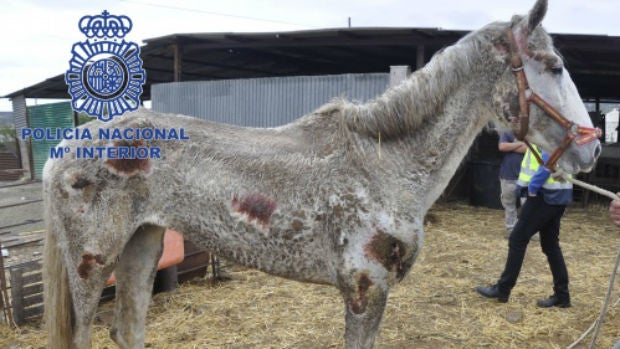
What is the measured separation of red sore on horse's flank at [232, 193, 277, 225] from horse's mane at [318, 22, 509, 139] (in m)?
0.54

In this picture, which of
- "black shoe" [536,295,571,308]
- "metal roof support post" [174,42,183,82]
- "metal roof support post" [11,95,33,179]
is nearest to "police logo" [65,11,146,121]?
"black shoe" [536,295,571,308]

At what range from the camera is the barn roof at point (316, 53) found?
7766 millimetres

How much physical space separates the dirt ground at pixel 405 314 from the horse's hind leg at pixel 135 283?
850mm

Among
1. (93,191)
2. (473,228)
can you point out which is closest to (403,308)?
(93,191)

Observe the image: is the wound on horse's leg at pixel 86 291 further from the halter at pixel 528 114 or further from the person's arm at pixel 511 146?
the person's arm at pixel 511 146

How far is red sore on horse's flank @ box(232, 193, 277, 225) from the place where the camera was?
201cm

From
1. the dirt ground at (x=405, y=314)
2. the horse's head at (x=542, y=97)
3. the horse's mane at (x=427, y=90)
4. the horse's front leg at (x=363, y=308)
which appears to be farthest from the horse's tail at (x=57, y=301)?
the horse's head at (x=542, y=97)

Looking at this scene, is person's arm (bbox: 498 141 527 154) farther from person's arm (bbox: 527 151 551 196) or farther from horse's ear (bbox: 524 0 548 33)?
horse's ear (bbox: 524 0 548 33)

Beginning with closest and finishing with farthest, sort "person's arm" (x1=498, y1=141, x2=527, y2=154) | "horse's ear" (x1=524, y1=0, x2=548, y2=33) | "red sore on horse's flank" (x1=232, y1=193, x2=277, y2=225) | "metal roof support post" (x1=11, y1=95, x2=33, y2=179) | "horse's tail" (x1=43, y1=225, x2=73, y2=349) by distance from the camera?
"horse's ear" (x1=524, y1=0, x2=548, y2=33)
"red sore on horse's flank" (x1=232, y1=193, x2=277, y2=225)
"horse's tail" (x1=43, y1=225, x2=73, y2=349)
"person's arm" (x1=498, y1=141, x2=527, y2=154)
"metal roof support post" (x1=11, y1=95, x2=33, y2=179)

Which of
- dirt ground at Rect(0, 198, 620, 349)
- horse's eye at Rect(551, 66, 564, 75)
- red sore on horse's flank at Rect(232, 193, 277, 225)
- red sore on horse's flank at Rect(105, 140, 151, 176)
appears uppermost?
horse's eye at Rect(551, 66, 564, 75)

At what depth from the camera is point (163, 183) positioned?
2.10 m

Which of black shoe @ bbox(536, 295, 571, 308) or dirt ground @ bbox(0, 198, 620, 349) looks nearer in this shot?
dirt ground @ bbox(0, 198, 620, 349)

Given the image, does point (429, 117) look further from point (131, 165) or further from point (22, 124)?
point (22, 124)

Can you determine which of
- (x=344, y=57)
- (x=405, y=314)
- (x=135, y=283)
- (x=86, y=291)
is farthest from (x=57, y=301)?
(x=344, y=57)
